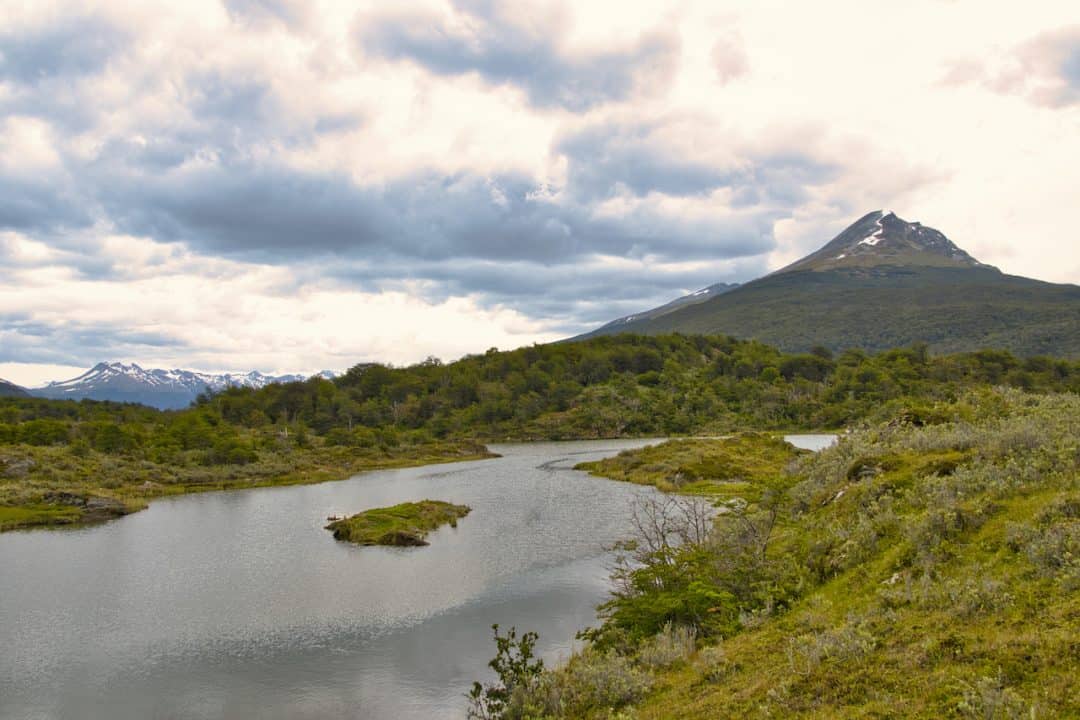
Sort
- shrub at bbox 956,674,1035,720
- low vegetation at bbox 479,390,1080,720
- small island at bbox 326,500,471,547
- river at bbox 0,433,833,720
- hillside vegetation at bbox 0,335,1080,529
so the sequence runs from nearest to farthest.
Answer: shrub at bbox 956,674,1035,720, low vegetation at bbox 479,390,1080,720, river at bbox 0,433,833,720, small island at bbox 326,500,471,547, hillside vegetation at bbox 0,335,1080,529

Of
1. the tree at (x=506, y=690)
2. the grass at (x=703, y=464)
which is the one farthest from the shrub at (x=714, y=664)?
the grass at (x=703, y=464)

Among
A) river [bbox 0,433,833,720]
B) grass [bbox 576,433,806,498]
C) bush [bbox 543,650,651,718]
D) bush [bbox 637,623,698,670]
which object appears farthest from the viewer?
grass [bbox 576,433,806,498]

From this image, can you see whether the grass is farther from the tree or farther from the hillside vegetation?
the tree

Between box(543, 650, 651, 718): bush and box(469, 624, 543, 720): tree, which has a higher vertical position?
box(543, 650, 651, 718): bush

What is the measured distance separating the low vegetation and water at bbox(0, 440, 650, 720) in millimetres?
6699

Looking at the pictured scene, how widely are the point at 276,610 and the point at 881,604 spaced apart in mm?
28952

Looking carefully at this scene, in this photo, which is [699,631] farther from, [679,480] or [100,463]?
[100,463]

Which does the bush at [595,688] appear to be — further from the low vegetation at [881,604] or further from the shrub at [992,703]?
the shrub at [992,703]

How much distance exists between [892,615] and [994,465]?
952cm

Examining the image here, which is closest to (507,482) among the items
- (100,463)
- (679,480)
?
(679,480)

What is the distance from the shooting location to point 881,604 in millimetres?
17562

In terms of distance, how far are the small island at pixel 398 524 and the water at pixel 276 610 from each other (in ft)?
5.91

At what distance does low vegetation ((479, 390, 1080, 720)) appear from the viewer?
42.6 ft

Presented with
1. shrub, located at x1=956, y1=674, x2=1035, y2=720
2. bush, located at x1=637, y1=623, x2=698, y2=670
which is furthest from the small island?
shrub, located at x1=956, y1=674, x2=1035, y2=720
